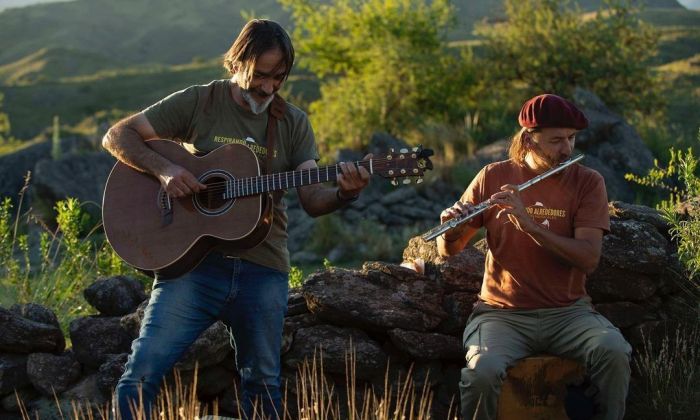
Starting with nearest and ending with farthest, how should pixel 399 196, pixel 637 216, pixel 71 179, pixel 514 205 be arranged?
pixel 514 205
pixel 637 216
pixel 399 196
pixel 71 179

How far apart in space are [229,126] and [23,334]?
5.35ft

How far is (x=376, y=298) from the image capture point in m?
4.91

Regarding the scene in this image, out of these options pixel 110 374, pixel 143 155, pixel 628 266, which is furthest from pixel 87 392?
pixel 628 266

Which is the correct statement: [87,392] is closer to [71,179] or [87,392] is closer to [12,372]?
[12,372]

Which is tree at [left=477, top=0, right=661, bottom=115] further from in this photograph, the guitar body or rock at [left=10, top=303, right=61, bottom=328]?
the guitar body

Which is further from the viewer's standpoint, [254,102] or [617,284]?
[617,284]

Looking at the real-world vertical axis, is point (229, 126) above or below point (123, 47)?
above

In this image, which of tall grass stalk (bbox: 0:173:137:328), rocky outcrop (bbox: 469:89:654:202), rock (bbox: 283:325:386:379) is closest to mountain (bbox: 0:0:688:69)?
rocky outcrop (bbox: 469:89:654:202)

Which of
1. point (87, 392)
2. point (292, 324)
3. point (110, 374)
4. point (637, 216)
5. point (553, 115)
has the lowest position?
point (87, 392)

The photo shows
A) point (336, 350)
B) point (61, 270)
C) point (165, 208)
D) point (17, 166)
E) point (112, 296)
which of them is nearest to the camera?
point (165, 208)

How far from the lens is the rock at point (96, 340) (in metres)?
4.99

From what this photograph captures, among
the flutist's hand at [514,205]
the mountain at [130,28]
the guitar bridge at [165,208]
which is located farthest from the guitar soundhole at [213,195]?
the mountain at [130,28]

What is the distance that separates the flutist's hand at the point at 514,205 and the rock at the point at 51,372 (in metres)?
2.35

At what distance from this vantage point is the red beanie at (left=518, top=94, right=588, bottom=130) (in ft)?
14.2
